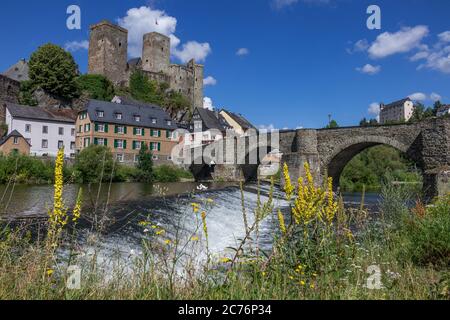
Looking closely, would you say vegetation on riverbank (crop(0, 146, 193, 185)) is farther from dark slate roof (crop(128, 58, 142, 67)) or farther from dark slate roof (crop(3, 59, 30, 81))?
dark slate roof (crop(3, 59, 30, 81))

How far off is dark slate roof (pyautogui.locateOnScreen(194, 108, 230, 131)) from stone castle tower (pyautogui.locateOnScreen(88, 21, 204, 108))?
1233 centimetres

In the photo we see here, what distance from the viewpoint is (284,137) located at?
34000 millimetres

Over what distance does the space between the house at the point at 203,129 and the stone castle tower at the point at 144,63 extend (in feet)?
42.6

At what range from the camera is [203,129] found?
56.0 m

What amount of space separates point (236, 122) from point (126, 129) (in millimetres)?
22598

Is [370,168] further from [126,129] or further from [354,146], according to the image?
[126,129]

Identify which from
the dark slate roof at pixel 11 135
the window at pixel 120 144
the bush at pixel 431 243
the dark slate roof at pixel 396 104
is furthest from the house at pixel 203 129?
the dark slate roof at pixel 396 104

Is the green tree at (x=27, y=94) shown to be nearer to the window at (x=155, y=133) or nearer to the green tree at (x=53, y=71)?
the green tree at (x=53, y=71)

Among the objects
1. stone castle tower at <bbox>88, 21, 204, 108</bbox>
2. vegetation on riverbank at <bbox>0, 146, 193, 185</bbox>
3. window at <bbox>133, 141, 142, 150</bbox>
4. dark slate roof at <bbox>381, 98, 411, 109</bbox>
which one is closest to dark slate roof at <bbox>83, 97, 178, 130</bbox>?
window at <bbox>133, 141, 142, 150</bbox>

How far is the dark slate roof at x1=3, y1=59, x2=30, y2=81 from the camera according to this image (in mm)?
60144

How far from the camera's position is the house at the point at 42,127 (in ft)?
136
